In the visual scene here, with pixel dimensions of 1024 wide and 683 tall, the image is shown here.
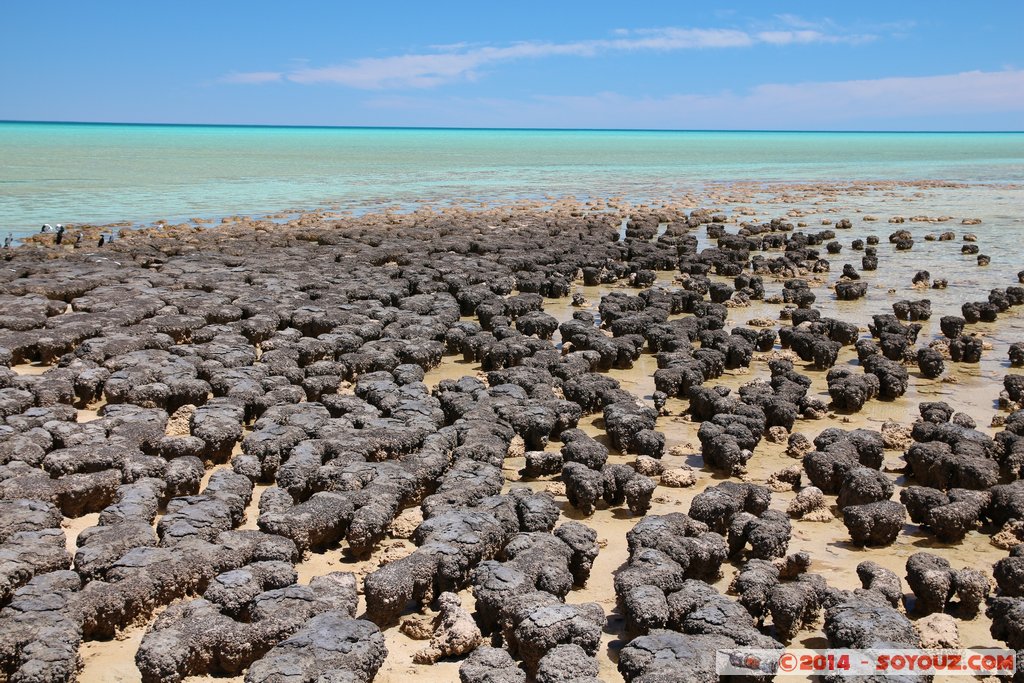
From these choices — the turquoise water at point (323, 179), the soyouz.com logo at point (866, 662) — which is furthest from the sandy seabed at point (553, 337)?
the turquoise water at point (323, 179)

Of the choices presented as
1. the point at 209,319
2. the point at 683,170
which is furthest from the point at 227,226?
the point at 683,170

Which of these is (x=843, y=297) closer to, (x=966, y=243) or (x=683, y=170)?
(x=966, y=243)

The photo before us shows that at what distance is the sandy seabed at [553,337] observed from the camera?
23.6 ft

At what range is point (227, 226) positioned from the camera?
2884 cm

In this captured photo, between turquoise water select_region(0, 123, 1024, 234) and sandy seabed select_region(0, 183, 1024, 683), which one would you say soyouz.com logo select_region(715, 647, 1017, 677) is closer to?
sandy seabed select_region(0, 183, 1024, 683)

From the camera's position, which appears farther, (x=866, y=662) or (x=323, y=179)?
(x=323, y=179)

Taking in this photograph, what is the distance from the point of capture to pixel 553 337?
1547 centimetres

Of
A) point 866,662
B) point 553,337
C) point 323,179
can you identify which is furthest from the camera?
point 323,179

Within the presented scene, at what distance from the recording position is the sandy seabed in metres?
7.20

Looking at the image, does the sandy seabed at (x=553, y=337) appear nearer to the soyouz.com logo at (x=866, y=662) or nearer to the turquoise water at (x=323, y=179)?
the soyouz.com logo at (x=866, y=662)

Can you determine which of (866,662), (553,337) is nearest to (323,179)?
(553,337)

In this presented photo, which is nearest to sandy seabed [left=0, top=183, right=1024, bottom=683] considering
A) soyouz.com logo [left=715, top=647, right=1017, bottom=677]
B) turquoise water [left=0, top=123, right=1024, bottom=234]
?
soyouz.com logo [left=715, top=647, right=1017, bottom=677]

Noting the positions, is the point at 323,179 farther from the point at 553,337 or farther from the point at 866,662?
the point at 866,662

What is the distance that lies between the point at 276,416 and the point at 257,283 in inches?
310
